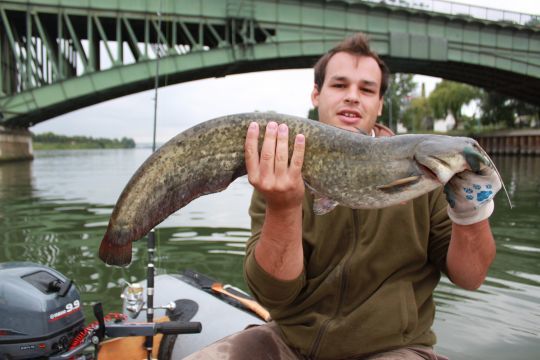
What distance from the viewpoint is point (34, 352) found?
3123 millimetres

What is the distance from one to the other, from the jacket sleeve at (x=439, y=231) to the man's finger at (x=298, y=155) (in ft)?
3.07

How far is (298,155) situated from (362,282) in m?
0.83

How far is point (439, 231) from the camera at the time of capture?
277 cm

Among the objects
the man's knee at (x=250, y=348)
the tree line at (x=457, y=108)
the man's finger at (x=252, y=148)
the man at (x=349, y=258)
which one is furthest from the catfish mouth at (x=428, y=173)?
the tree line at (x=457, y=108)

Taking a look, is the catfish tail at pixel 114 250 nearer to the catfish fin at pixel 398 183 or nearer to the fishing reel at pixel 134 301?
the catfish fin at pixel 398 183

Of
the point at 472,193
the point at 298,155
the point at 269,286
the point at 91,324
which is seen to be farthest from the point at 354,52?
the point at 91,324

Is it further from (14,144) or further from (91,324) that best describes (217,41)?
(91,324)

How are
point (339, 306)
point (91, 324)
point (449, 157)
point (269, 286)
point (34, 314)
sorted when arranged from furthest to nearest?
point (91, 324), point (34, 314), point (339, 306), point (269, 286), point (449, 157)

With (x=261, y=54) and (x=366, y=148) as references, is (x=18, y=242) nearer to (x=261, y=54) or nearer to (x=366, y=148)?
(x=366, y=148)

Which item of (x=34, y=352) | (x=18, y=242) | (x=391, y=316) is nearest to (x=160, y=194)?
(x=391, y=316)

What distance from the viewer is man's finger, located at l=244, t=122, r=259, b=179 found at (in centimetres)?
233

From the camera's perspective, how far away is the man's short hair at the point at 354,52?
9.82ft

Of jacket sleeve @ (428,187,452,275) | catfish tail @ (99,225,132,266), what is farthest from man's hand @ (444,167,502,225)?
catfish tail @ (99,225,132,266)

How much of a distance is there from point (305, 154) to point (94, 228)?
10.1 meters
